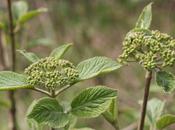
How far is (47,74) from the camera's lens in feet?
3.57

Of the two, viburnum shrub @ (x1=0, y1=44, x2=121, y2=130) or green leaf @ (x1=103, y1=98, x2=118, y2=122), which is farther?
green leaf @ (x1=103, y1=98, x2=118, y2=122)

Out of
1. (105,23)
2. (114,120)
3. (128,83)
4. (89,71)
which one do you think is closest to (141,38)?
(89,71)

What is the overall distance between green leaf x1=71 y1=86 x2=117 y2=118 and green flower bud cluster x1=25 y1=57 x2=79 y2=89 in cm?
5

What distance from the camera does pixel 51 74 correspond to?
1086 mm

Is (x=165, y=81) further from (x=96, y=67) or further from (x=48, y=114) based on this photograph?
(x=48, y=114)

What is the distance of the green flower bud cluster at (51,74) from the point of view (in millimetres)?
1079

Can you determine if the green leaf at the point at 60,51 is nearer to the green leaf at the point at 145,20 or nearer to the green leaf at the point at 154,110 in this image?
the green leaf at the point at 145,20

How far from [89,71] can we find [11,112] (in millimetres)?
710

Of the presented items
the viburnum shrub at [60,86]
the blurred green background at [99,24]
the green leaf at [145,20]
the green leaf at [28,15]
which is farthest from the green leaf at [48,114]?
the blurred green background at [99,24]

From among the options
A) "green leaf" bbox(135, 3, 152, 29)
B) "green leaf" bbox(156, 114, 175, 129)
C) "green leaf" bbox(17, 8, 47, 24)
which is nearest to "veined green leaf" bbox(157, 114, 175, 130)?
"green leaf" bbox(156, 114, 175, 129)

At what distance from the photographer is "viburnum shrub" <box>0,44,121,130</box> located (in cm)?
108

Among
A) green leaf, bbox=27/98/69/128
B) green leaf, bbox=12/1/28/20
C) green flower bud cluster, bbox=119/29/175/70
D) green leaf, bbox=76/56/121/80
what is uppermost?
green leaf, bbox=12/1/28/20

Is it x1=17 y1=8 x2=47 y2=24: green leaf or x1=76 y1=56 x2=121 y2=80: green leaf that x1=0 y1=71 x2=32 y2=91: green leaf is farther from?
x1=17 y1=8 x2=47 y2=24: green leaf

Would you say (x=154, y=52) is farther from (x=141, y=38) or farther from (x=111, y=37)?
(x=111, y=37)
